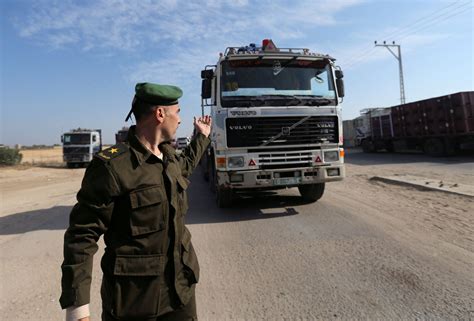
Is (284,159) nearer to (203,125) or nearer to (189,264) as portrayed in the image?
(203,125)

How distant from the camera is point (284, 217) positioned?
274 inches

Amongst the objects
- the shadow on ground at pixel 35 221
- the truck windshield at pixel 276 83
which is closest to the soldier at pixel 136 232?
the truck windshield at pixel 276 83

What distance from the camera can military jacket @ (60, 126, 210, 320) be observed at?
5.48ft

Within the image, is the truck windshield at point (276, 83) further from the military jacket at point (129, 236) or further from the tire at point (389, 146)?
the tire at point (389, 146)

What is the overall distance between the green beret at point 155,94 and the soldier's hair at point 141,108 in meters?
0.02

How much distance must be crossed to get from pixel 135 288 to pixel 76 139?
28223mm

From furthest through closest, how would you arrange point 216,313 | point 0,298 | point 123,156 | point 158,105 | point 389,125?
point 389,125
point 0,298
point 216,313
point 158,105
point 123,156

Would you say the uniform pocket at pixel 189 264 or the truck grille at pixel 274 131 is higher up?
the truck grille at pixel 274 131

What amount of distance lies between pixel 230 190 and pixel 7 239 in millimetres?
4279

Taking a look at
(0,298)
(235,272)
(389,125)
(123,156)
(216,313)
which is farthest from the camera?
(389,125)

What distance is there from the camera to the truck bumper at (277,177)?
22.2 feet

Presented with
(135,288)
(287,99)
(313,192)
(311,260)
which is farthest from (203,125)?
(313,192)

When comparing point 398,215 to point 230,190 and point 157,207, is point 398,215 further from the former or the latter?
point 157,207

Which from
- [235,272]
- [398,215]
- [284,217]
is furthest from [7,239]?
[398,215]
